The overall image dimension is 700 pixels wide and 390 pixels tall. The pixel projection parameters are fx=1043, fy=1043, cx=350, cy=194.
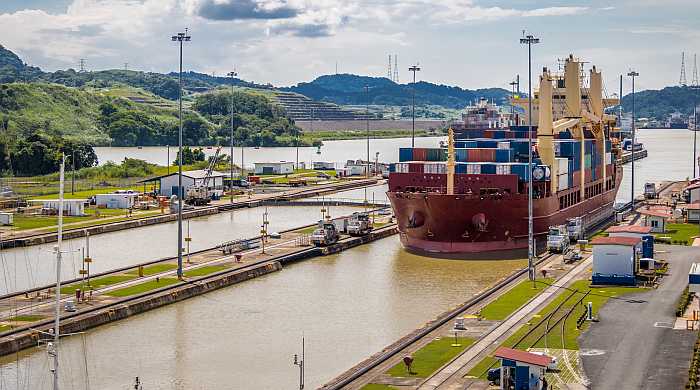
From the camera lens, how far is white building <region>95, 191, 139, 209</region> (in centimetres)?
8088

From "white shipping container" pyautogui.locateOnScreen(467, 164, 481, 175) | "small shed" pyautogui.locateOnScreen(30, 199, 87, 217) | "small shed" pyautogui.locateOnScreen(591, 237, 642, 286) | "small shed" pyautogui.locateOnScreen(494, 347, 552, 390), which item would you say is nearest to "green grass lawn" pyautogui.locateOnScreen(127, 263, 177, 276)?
"white shipping container" pyautogui.locateOnScreen(467, 164, 481, 175)

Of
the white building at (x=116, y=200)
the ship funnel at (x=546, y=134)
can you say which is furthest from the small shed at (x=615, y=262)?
the white building at (x=116, y=200)

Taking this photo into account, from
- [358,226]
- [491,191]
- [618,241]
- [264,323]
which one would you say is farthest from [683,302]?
[358,226]

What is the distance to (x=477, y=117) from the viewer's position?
437 ft

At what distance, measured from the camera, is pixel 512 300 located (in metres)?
41.0

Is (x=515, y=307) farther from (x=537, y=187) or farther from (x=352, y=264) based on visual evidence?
(x=537, y=187)

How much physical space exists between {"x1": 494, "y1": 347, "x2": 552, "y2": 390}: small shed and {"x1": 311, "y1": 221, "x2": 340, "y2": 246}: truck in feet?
102

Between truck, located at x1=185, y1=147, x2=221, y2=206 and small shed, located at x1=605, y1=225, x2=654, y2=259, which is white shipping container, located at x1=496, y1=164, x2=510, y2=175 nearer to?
small shed, located at x1=605, y1=225, x2=654, y2=259

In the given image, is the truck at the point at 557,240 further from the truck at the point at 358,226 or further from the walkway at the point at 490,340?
the truck at the point at 358,226

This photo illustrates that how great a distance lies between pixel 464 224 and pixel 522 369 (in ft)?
99.1

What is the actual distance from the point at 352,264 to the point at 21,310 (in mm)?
21081

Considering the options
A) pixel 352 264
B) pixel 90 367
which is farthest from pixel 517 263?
pixel 90 367

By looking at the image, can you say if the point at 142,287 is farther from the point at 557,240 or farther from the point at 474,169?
the point at 557,240

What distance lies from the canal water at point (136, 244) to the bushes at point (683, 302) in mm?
21732
